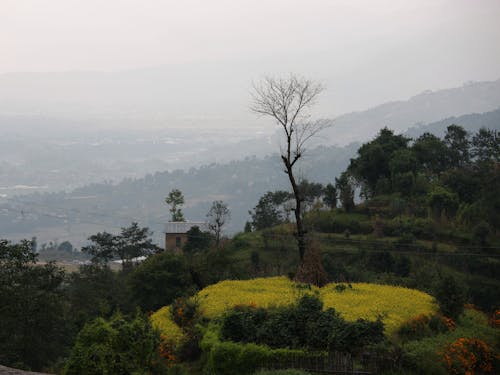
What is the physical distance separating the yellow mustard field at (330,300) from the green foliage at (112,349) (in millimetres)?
4658

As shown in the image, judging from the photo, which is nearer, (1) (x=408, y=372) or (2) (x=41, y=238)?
(1) (x=408, y=372)

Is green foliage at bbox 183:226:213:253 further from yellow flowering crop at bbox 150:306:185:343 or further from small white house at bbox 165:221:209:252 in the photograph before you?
yellow flowering crop at bbox 150:306:185:343

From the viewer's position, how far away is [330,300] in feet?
65.7

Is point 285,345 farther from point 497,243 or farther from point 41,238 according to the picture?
point 41,238

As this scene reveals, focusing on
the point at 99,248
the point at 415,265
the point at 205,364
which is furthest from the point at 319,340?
the point at 99,248

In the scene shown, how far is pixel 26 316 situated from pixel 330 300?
1068 cm

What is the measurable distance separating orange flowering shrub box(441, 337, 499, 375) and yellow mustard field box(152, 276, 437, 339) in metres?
1.72

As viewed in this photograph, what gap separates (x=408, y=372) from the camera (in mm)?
14922

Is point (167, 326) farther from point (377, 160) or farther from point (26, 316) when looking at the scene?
point (377, 160)

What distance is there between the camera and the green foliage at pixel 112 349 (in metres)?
13.3

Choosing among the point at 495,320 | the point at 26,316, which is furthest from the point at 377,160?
the point at 26,316

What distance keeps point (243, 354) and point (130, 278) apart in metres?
14.5

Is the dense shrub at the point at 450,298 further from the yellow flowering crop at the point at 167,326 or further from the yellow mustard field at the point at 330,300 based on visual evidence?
the yellow flowering crop at the point at 167,326

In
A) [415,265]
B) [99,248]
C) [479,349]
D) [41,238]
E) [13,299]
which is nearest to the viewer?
[479,349]
